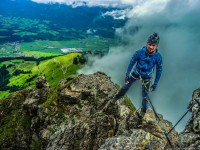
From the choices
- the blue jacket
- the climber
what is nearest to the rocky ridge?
the climber

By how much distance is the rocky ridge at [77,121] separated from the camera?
2931 centimetres

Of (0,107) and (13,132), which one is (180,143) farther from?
(0,107)

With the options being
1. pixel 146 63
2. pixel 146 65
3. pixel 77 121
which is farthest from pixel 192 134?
pixel 77 121

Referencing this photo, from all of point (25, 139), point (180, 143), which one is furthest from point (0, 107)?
point (180, 143)

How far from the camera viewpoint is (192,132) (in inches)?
781

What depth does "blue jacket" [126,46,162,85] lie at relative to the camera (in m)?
26.5

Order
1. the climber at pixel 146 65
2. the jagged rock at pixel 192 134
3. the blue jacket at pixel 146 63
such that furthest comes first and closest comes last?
the blue jacket at pixel 146 63 → the climber at pixel 146 65 → the jagged rock at pixel 192 134

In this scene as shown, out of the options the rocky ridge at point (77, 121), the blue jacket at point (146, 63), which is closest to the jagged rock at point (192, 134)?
the rocky ridge at point (77, 121)

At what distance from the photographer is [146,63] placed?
26875 mm

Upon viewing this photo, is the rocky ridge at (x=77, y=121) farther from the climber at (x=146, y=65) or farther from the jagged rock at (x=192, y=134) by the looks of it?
the jagged rock at (x=192, y=134)

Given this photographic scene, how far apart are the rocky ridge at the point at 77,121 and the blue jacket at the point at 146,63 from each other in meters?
5.56

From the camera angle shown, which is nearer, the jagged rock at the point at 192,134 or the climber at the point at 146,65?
the jagged rock at the point at 192,134

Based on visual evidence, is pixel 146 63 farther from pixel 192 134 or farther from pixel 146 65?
pixel 192 134

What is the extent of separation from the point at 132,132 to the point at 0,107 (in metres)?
38.1
